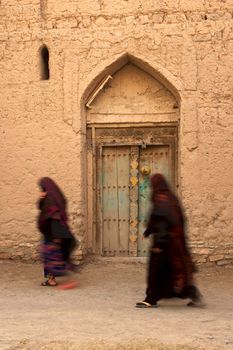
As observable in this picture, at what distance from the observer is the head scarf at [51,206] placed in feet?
21.8

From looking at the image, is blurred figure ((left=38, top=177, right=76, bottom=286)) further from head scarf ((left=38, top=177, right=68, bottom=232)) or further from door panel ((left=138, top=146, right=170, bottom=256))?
door panel ((left=138, top=146, right=170, bottom=256))

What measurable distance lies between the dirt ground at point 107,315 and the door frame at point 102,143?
829mm

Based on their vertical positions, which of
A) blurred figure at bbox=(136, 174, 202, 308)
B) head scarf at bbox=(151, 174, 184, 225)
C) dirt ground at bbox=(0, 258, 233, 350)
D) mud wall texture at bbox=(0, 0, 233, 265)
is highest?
mud wall texture at bbox=(0, 0, 233, 265)

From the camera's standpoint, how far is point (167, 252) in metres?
5.79

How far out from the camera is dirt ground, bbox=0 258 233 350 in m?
4.54

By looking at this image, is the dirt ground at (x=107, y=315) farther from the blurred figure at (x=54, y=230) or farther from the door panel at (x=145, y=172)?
the door panel at (x=145, y=172)

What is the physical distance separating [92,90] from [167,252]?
151 inches

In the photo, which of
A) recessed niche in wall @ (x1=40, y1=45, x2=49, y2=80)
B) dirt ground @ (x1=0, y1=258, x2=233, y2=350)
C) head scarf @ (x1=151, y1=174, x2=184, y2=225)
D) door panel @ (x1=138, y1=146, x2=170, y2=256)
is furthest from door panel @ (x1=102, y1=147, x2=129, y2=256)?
head scarf @ (x1=151, y1=174, x2=184, y2=225)

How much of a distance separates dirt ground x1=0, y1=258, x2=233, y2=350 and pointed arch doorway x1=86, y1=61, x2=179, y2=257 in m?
0.83

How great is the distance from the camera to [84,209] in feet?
28.9

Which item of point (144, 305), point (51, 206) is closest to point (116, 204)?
point (51, 206)

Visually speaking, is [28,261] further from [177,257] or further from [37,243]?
[177,257]

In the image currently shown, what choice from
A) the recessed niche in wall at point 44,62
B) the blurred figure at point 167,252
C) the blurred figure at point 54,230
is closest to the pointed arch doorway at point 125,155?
the recessed niche in wall at point 44,62

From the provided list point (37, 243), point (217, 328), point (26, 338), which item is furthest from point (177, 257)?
point (37, 243)
